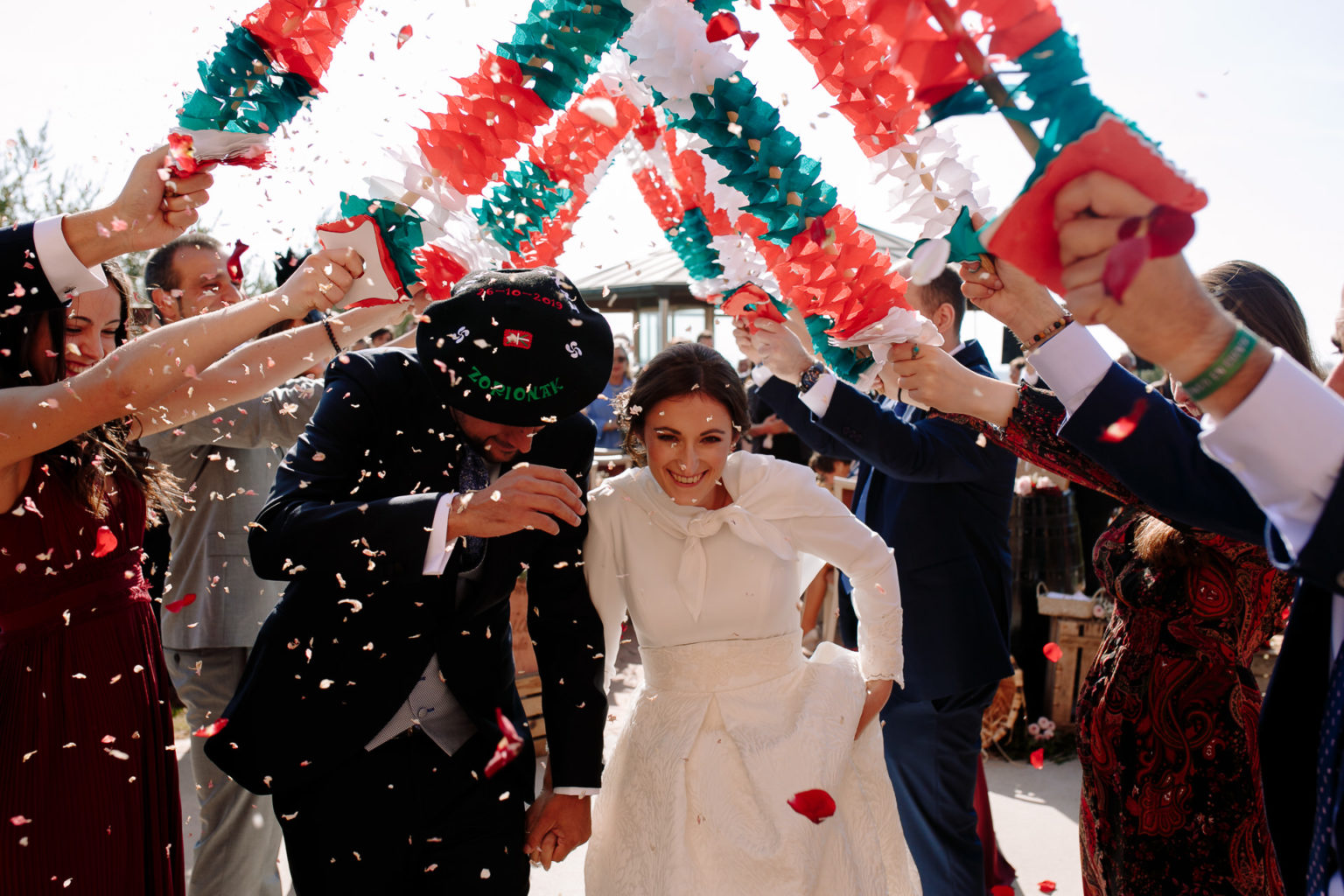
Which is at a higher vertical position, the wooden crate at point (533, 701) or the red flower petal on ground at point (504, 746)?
the red flower petal on ground at point (504, 746)

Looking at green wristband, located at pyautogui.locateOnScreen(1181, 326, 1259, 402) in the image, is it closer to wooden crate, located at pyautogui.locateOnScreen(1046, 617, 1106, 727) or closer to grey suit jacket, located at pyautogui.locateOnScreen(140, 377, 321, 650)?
grey suit jacket, located at pyautogui.locateOnScreen(140, 377, 321, 650)

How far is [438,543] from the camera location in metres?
1.58

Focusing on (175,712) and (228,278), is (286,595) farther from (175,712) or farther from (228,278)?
(175,712)

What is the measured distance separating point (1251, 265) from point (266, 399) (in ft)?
9.28

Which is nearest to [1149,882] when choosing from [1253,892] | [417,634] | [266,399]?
[1253,892]

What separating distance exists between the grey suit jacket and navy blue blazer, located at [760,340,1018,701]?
1.81 meters

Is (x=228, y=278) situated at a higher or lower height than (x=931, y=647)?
higher

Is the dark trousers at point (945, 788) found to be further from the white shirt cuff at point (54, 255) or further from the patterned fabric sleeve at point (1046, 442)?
the white shirt cuff at point (54, 255)

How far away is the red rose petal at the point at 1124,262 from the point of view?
0.88 m

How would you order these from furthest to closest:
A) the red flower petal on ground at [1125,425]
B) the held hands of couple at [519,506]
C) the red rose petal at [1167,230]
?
the held hands of couple at [519,506] < the red flower petal on ground at [1125,425] < the red rose petal at [1167,230]

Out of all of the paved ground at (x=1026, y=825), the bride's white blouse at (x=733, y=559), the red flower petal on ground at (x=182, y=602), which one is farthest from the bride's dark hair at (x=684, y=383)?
the red flower petal on ground at (x=182, y=602)

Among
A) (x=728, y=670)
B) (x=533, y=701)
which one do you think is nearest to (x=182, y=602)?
(x=728, y=670)

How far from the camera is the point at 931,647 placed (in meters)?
2.68

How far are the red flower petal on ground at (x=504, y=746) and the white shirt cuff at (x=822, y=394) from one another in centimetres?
130
